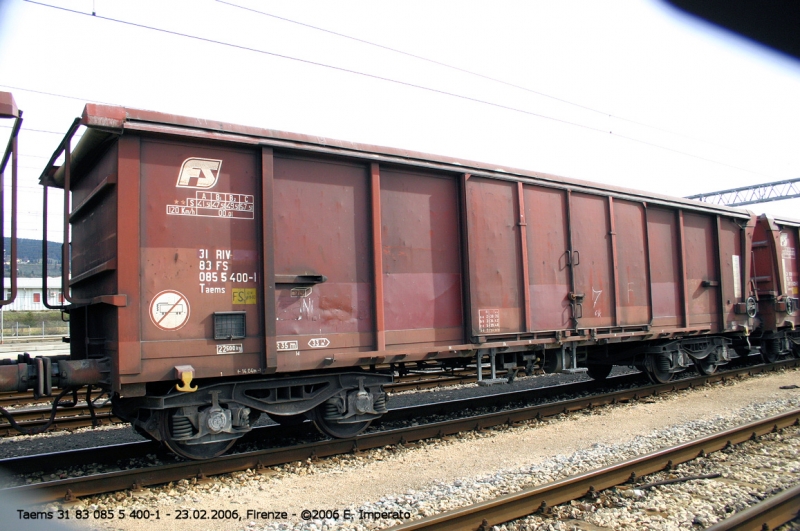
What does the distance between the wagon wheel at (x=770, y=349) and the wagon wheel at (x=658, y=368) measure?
200 inches

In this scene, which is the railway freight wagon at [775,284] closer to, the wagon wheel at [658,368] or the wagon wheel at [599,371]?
the wagon wheel at [658,368]

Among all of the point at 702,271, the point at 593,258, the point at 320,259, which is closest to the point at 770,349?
the point at 702,271

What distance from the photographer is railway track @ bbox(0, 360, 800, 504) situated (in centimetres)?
521

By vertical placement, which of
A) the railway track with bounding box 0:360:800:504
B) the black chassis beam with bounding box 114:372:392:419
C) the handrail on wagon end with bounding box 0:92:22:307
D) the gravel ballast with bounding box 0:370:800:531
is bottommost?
the gravel ballast with bounding box 0:370:800:531

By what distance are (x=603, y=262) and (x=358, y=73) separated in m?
5.74

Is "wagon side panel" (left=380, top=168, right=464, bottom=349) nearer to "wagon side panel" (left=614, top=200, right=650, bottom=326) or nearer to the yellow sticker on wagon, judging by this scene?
the yellow sticker on wagon

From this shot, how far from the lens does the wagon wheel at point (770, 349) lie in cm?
1421

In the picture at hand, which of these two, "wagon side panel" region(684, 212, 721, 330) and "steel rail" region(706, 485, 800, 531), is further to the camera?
"wagon side panel" region(684, 212, 721, 330)

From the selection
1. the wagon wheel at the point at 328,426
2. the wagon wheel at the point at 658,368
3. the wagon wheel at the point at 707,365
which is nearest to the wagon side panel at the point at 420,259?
the wagon wheel at the point at 328,426

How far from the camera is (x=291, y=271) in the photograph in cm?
642

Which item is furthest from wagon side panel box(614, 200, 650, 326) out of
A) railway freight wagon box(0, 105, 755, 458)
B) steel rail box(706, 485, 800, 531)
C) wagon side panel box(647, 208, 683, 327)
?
steel rail box(706, 485, 800, 531)

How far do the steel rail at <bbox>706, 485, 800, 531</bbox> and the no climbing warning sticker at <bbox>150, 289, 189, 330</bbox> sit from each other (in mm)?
5214

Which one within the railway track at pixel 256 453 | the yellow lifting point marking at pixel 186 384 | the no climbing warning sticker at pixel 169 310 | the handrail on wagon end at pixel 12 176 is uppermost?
the handrail on wagon end at pixel 12 176

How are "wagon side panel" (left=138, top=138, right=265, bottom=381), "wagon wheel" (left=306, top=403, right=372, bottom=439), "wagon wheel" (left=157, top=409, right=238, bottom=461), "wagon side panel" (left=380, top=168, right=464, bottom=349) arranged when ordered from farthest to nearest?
"wagon side panel" (left=380, top=168, right=464, bottom=349) < "wagon wheel" (left=306, top=403, right=372, bottom=439) < "wagon wheel" (left=157, top=409, right=238, bottom=461) < "wagon side panel" (left=138, top=138, right=265, bottom=381)
